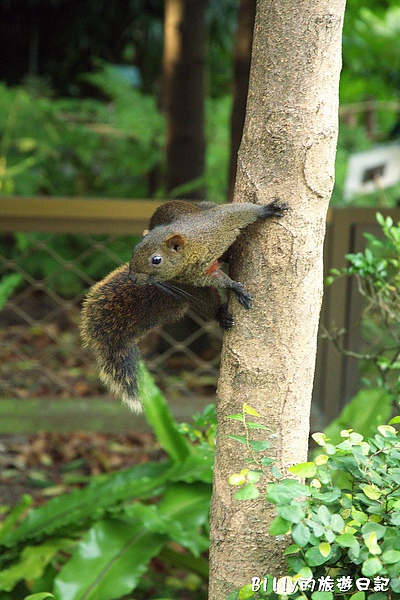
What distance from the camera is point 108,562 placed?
5.98ft

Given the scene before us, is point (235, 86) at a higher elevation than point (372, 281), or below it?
higher

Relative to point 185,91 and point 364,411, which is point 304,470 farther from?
point 185,91

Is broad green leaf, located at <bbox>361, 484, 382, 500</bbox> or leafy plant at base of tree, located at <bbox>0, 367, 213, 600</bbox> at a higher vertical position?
broad green leaf, located at <bbox>361, 484, 382, 500</bbox>

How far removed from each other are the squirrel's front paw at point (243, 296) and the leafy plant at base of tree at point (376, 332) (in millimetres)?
496


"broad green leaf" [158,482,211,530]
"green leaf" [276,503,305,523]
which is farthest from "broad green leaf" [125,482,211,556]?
"green leaf" [276,503,305,523]

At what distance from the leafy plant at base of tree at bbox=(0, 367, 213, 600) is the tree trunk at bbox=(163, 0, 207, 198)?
79.8 inches

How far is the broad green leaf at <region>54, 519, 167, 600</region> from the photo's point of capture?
173 centimetres

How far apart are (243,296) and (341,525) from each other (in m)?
0.44

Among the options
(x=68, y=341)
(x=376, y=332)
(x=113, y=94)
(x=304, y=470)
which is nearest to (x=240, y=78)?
(x=376, y=332)

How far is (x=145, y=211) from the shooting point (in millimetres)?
3076

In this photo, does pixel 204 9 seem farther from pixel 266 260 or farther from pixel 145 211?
pixel 266 260

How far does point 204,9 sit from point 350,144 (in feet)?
8.22

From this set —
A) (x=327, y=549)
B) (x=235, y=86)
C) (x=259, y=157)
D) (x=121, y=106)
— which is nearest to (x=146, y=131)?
(x=121, y=106)

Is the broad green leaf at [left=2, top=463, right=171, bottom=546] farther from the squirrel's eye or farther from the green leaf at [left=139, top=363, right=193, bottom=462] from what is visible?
the squirrel's eye
